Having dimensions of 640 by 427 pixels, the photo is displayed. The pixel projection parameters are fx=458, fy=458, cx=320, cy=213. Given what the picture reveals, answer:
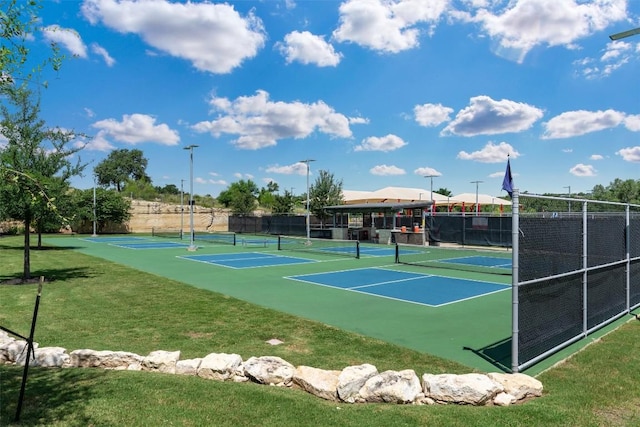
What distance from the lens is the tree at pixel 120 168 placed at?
105 meters

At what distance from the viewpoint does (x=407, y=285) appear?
15.0 metres

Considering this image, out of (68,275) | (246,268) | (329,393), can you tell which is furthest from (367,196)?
(329,393)

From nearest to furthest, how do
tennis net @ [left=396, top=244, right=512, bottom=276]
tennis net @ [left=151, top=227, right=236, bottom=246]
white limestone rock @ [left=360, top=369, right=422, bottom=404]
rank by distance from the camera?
white limestone rock @ [left=360, top=369, right=422, bottom=404], tennis net @ [left=396, top=244, right=512, bottom=276], tennis net @ [left=151, top=227, right=236, bottom=246]

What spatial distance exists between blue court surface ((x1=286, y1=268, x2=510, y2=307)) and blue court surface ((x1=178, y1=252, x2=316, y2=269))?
4167 mm

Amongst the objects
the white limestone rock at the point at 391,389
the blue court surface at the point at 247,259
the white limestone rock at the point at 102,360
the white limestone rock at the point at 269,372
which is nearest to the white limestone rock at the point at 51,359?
the white limestone rock at the point at 102,360

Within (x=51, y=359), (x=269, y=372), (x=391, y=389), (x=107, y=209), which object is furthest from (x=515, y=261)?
(x=107, y=209)

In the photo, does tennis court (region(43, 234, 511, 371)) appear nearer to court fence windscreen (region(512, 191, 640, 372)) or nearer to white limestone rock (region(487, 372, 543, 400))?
court fence windscreen (region(512, 191, 640, 372))

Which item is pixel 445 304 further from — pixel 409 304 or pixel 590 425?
pixel 590 425

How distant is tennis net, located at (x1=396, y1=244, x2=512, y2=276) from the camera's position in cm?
1958

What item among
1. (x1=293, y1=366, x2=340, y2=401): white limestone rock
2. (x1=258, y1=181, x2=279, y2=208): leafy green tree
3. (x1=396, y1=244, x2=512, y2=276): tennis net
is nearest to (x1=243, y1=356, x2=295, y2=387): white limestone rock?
(x1=293, y1=366, x2=340, y2=401): white limestone rock

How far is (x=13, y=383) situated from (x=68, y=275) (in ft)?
40.9

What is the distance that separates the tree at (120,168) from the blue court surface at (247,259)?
283ft

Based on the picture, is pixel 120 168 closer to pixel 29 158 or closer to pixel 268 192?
pixel 268 192

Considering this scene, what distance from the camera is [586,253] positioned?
8.19m
